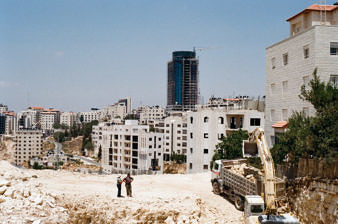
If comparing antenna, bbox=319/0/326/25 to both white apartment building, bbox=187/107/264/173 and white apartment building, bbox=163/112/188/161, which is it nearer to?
white apartment building, bbox=187/107/264/173

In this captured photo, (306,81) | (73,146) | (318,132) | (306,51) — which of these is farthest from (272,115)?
(73,146)

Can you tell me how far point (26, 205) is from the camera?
18.1m

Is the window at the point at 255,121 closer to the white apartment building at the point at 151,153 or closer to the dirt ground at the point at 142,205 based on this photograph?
the dirt ground at the point at 142,205

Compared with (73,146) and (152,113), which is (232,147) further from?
(73,146)

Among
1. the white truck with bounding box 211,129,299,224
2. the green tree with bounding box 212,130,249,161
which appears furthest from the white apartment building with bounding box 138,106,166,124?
the white truck with bounding box 211,129,299,224

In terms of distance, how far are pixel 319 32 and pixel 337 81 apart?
13.1 feet

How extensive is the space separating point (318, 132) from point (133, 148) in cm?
5997

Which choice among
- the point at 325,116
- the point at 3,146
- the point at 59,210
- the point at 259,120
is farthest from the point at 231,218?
the point at 3,146

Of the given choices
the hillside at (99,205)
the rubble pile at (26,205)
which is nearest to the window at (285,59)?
the hillside at (99,205)

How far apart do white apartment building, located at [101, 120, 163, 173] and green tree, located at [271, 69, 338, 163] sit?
52.9 meters

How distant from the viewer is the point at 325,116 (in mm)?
18906

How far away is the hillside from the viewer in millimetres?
18109

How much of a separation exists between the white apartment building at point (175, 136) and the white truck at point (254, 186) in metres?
68.4

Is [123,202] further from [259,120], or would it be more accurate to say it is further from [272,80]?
[259,120]
